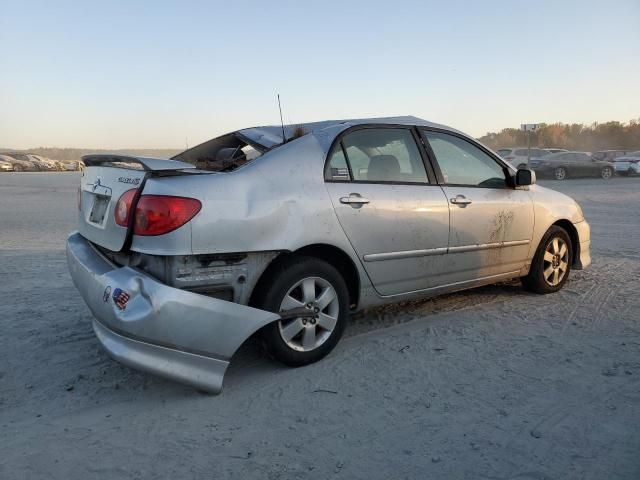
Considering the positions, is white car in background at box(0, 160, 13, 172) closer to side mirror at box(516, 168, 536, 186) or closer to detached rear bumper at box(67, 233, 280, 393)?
detached rear bumper at box(67, 233, 280, 393)

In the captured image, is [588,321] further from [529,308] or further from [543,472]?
[543,472]

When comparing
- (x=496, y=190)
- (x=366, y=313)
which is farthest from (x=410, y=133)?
(x=366, y=313)

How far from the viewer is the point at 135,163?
10.6 ft

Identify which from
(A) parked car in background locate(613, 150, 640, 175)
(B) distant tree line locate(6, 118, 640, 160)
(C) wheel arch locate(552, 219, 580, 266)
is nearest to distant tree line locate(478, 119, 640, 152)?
(B) distant tree line locate(6, 118, 640, 160)

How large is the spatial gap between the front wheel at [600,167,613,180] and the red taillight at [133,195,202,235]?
83.6 ft

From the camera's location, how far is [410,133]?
405cm

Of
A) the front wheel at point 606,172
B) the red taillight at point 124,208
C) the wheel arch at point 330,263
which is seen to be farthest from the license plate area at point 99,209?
the front wheel at point 606,172

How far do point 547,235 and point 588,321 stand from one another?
98 cm

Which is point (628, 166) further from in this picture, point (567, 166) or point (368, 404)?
point (368, 404)

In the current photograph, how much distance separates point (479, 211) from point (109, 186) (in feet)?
8.99

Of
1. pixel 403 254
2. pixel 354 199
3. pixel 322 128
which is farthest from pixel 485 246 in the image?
pixel 322 128

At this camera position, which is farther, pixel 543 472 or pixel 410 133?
pixel 410 133

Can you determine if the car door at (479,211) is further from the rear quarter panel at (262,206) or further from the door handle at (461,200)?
the rear quarter panel at (262,206)

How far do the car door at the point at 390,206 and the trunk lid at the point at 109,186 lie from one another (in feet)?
3.46
